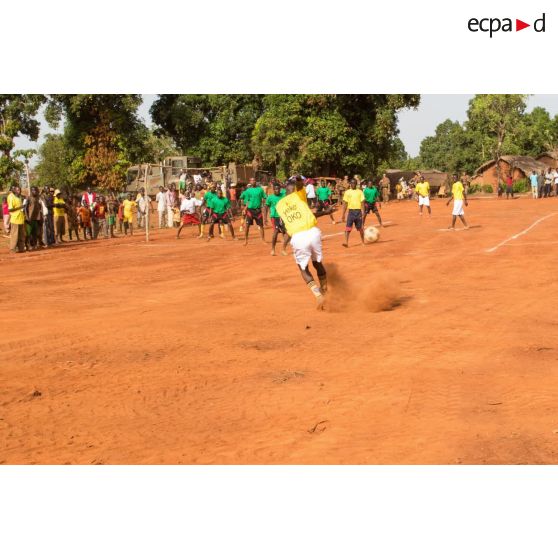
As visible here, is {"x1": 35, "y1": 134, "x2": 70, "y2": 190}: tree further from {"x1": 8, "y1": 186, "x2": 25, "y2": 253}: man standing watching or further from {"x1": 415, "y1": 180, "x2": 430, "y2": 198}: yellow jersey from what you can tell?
{"x1": 8, "y1": 186, "x2": 25, "y2": 253}: man standing watching

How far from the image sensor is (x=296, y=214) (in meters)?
10.4

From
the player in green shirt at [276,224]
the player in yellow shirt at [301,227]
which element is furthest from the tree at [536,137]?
the player in yellow shirt at [301,227]

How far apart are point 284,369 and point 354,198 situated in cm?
1148

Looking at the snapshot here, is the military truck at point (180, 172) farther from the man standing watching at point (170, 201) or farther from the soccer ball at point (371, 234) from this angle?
A: the soccer ball at point (371, 234)

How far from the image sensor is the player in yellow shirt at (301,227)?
34.0ft

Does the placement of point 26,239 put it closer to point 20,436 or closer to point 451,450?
point 20,436

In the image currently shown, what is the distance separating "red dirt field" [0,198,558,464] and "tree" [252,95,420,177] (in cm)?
2773

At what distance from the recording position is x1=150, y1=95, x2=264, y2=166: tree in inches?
2008

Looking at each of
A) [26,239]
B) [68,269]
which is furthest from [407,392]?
[26,239]

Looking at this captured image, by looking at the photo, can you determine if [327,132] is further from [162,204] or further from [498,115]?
[498,115]

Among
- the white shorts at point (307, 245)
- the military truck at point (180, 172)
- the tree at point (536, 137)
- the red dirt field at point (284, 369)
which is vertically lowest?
the red dirt field at point (284, 369)

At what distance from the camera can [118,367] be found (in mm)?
7562

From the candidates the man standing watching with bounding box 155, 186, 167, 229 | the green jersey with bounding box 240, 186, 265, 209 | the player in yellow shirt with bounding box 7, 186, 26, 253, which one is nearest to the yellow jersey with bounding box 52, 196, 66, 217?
the player in yellow shirt with bounding box 7, 186, 26, 253

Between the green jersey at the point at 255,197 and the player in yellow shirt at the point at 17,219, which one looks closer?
the green jersey at the point at 255,197
